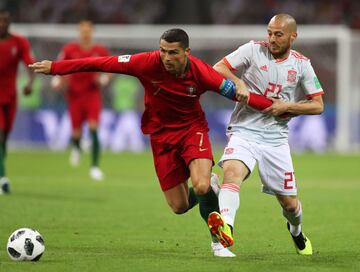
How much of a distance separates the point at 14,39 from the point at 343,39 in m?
12.5

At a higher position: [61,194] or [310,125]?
[61,194]

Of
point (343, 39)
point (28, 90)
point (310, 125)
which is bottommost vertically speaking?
point (310, 125)

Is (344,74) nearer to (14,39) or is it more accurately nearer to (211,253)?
(14,39)

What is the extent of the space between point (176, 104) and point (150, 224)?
2.82 metres

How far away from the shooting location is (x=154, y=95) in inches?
344

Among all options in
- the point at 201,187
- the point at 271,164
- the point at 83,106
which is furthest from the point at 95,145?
the point at 201,187

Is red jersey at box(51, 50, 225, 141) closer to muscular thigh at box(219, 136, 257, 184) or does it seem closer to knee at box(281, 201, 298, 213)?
muscular thigh at box(219, 136, 257, 184)

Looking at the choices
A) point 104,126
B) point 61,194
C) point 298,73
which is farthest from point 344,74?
point 298,73

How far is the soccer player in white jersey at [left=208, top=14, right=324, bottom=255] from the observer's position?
8562mm

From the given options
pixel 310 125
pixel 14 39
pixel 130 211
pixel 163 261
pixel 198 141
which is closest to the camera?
pixel 163 261

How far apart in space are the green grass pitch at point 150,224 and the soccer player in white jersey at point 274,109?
25.9 inches

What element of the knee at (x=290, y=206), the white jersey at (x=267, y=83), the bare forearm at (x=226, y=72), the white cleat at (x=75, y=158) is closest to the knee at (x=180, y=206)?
the white jersey at (x=267, y=83)

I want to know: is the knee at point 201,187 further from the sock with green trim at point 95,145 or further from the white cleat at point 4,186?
the sock with green trim at point 95,145

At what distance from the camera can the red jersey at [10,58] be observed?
1425 centimetres
